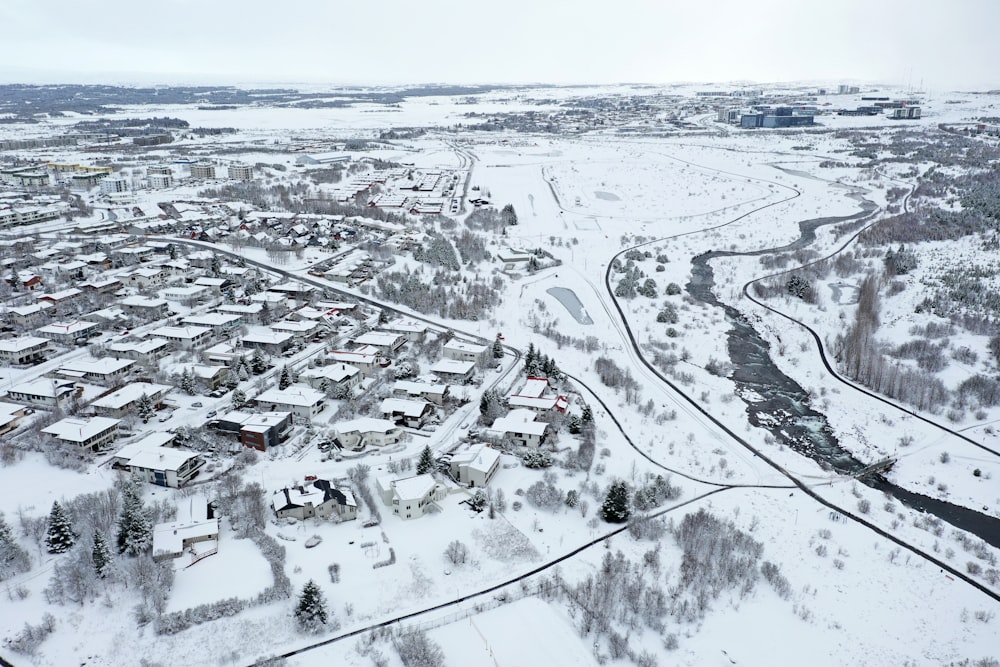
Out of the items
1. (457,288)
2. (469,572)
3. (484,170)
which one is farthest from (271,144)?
(469,572)

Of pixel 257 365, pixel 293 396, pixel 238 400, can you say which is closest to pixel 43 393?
pixel 238 400

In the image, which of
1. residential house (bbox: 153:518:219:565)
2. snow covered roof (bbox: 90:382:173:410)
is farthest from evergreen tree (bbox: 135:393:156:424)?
residential house (bbox: 153:518:219:565)

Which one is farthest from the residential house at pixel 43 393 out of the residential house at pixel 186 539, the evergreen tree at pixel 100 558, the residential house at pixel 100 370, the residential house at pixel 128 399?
the evergreen tree at pixel 100 558

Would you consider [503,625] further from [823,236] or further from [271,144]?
[271,144]

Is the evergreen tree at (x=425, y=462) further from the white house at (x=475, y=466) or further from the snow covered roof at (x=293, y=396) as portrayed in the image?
the snow covered roof at (x=293, y=396)

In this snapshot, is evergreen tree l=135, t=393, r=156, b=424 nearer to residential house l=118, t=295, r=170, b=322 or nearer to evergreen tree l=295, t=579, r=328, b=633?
residential house l=118, t=295, r=170, b=322

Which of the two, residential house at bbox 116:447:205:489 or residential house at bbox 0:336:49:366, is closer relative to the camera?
residential house at bbox 116:447:205:489
